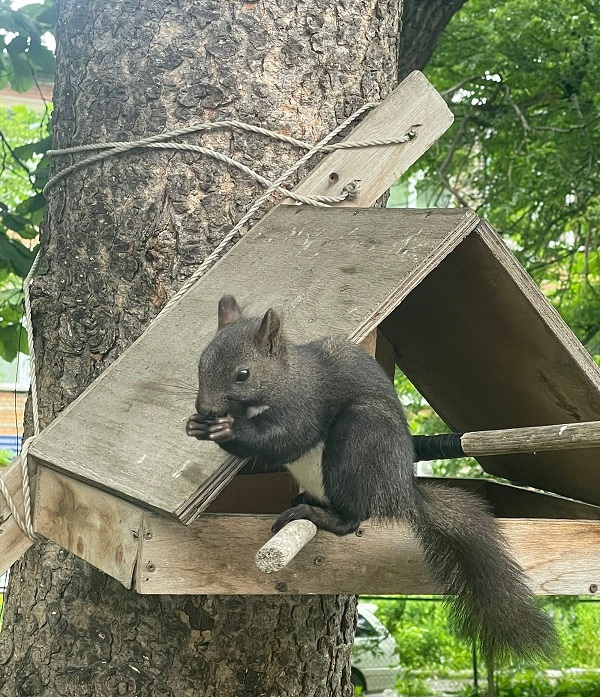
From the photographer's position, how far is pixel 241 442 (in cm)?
161

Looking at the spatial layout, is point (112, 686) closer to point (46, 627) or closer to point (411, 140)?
point (46, 627)

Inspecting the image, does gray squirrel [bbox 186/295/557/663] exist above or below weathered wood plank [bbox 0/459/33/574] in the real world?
above

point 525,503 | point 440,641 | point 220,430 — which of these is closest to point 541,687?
point 440,641

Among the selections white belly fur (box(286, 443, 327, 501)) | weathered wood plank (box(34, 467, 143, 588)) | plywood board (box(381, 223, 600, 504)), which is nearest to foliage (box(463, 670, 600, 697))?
plywood board (box(381, 223, 600, 504))

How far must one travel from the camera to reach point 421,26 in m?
4.07

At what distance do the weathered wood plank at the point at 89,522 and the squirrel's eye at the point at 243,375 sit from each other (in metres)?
0.29

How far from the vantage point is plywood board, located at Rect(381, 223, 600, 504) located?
195 centimetres

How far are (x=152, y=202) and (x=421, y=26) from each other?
7.19 feet

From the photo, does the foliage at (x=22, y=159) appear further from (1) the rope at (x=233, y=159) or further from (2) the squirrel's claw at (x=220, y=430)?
(2) the squirrel's claw at (x=220, y=430)

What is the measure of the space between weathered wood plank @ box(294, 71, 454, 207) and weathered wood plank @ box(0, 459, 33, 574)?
942mm

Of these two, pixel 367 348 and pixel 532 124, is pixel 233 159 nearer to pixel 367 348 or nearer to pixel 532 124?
pixel 367 348

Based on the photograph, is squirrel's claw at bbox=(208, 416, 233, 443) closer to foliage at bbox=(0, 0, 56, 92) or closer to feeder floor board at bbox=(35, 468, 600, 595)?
feeder floor board at bbox=(35, 468, 600, 595)

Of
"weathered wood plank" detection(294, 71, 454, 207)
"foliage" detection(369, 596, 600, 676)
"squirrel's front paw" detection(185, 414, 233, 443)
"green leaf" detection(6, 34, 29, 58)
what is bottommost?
"foliage" detection(369, 596, 600, 676)

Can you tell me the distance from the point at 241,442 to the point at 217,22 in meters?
1.24
